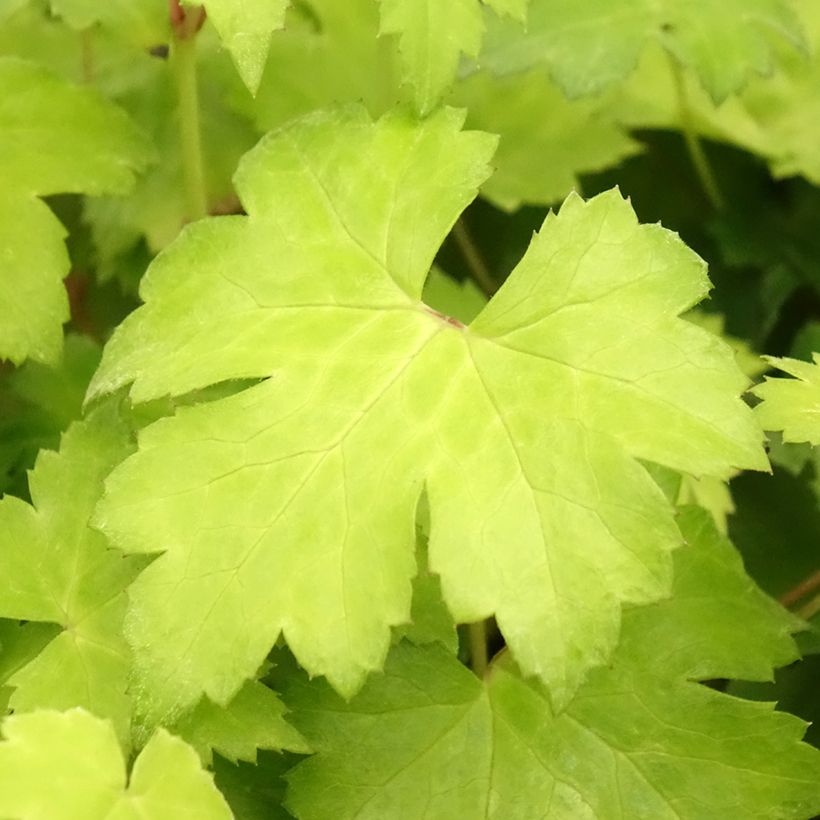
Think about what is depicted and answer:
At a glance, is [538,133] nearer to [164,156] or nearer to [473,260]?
[473,260]

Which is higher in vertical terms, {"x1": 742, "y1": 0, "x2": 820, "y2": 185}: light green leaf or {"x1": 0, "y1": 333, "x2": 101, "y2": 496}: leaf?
{"x1": 742, "y1": 0, "x2": 820, "y2": 185}: light green leaf

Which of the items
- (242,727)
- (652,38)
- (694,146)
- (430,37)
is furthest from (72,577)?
(694,146)

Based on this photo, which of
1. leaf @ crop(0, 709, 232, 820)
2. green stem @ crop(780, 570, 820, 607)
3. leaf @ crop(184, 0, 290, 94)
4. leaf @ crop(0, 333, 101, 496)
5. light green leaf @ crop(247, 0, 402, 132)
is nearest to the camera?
leaf @ crop(0, 709, 232, 820)

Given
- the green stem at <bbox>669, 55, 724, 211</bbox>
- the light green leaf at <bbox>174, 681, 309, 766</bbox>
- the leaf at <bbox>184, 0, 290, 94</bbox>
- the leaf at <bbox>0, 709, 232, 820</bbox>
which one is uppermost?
the leaf at <bbox>184, 0, 290, 94</bbox>

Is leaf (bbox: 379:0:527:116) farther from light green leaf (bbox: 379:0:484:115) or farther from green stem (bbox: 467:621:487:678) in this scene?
green stem (bbox: 467:621:487:678)

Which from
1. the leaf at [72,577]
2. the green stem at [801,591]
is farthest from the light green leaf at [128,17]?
the green stem at [801,591]

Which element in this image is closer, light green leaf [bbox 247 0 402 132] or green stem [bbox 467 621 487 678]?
green stem [bbox 467 621 487 678]

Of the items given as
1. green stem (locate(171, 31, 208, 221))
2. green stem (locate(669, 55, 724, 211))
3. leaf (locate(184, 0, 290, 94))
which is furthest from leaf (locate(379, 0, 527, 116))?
green stem (locate(669, 55, 724, 211))

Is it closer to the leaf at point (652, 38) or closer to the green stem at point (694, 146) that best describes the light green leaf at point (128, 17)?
the leaf at point (652, 38)

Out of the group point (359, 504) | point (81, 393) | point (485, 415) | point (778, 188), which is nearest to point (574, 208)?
point (485, 415)
